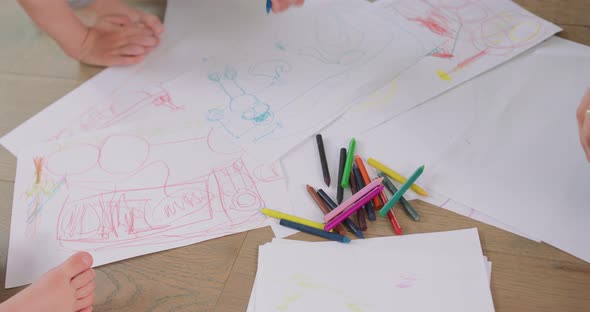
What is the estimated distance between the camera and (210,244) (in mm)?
662

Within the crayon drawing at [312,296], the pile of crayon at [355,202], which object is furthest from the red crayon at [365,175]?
the crayon drawing at [312,296]

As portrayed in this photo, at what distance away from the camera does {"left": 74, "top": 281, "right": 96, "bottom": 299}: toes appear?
0.61 meters

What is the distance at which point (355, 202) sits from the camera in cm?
66

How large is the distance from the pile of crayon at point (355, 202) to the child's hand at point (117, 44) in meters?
0.35

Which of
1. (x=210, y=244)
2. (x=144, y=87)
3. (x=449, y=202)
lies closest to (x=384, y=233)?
(x=449, y=202)

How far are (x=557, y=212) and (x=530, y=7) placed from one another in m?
0.40

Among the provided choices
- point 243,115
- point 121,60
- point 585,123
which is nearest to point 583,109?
point 585,123

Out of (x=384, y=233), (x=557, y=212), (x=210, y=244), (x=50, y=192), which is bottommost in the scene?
(x=557, y=212)

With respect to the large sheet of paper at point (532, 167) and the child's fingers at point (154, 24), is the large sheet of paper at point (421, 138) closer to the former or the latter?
the large sheet of paper at point (532, 167)

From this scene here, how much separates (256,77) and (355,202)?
0.27 m

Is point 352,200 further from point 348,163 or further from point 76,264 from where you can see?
point 76,264

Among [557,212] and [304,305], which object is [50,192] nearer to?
[304,305]

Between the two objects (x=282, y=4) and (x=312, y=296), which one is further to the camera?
(x=282, y=4)

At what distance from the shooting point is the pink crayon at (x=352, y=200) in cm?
65
